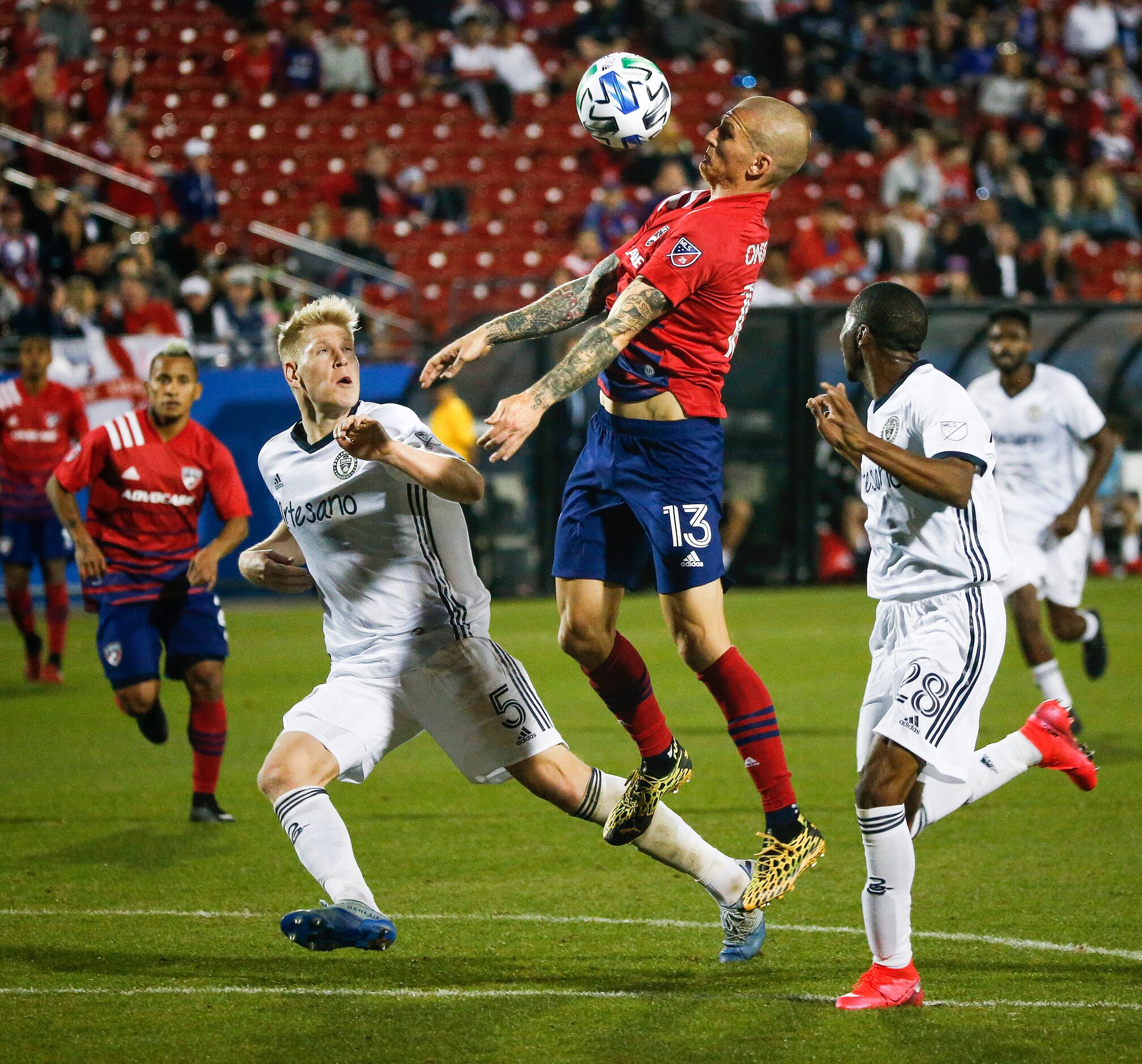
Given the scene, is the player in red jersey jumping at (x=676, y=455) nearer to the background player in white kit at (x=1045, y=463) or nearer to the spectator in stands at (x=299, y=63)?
the background player in white kit at (x=1045, y=463)

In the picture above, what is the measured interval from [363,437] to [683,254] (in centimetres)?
151

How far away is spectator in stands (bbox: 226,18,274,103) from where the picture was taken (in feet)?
72.5

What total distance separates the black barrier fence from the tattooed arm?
1172 cm

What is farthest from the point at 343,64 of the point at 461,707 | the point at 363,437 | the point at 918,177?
the point at 363,437

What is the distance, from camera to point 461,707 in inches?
206

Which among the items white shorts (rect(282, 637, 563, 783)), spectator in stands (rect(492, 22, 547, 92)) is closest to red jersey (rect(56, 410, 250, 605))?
white shorts (rect(282, 637, 563, 783))

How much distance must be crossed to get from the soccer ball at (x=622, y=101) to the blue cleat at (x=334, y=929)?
291 centimetres

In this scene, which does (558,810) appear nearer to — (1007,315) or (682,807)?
(682,807)

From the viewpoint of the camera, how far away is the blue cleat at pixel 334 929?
440 cm

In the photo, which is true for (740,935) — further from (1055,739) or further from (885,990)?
(1055,739)

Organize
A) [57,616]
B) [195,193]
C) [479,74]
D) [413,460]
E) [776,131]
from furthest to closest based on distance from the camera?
[479,74] < [195,193] < [57,616] < [776,131] < [413,460]

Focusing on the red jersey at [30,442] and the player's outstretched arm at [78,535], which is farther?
the red jersey at [30,442]

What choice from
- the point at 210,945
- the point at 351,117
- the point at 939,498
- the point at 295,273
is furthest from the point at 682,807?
the point at 351,117

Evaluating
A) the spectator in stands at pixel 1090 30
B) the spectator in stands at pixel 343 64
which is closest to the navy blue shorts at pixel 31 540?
the spectator in stands at pixel 343 64
